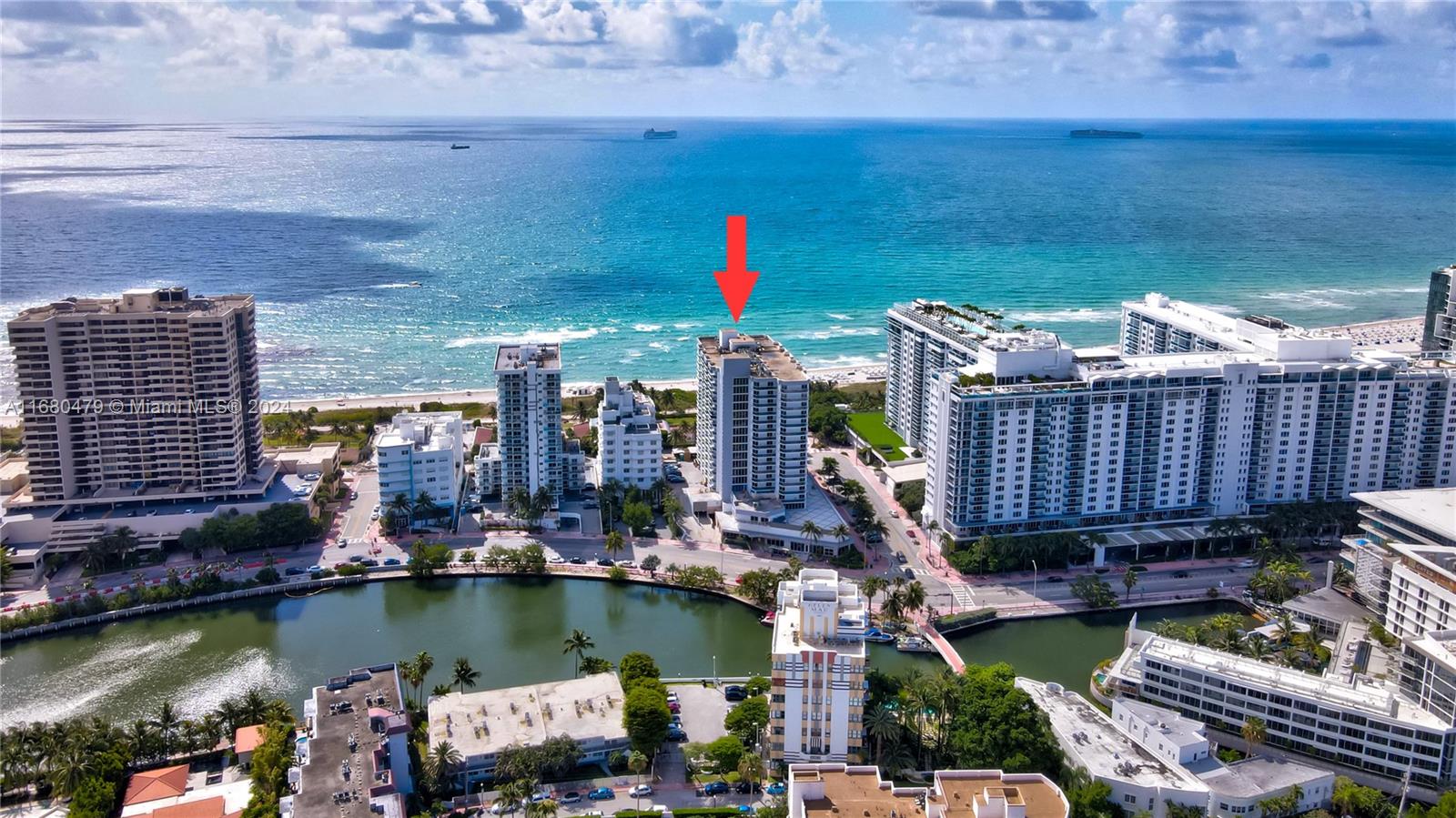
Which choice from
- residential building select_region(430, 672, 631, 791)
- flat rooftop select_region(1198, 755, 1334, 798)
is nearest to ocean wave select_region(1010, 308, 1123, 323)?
flat rooftop select_region(1198, 755, 1334, 798)

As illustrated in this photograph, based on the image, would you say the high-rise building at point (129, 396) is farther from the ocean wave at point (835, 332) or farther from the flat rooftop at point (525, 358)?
the ocean wave at point (835, 332)

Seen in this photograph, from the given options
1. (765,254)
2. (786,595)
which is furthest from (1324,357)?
(765,254)

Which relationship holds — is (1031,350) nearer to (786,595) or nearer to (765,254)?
(786,595)

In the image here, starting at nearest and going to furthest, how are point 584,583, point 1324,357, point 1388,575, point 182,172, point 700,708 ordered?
1. point 700,708
2. point 1388,575
3. point 584,583
4. point 1324,357
5. point 182,172

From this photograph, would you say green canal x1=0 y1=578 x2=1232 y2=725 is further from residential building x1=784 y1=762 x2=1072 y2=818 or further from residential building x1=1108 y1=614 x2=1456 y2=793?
residential building x1=784 y1=762 x2=1072 y2=818

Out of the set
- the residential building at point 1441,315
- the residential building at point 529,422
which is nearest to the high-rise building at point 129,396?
the residential building at point 529,422

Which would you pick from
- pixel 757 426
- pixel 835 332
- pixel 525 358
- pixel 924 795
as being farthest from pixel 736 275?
pixel 924 795

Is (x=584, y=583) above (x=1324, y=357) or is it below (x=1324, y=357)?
below

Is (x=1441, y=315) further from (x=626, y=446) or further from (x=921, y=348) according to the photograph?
(x=626, y=446)
